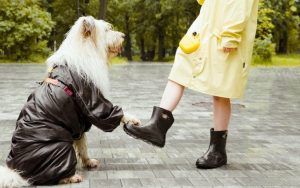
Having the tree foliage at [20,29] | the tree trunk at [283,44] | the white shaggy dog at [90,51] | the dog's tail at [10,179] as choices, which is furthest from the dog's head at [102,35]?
the tree trunk at [283,44]

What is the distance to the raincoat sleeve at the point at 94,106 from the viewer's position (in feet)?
14.4

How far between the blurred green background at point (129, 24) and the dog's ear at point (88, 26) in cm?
2309

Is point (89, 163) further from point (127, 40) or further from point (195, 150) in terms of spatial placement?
point (127, 40)

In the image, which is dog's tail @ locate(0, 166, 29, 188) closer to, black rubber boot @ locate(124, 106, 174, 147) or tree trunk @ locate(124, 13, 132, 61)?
black rubber boot @ locate(124, 106, 174, 147)

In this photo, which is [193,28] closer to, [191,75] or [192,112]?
[191,75]

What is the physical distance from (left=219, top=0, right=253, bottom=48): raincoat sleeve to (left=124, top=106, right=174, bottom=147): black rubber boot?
86 cm

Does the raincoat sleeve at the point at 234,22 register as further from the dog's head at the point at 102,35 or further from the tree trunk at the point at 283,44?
the tree trunk at the point at 283,44

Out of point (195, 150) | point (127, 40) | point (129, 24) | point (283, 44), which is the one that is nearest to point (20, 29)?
point (195, 150)

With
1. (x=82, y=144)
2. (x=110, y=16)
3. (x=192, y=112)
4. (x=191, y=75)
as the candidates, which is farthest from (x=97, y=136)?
(x=110, y=16)

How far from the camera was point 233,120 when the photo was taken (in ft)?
28.4

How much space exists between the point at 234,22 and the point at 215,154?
1.31 metres

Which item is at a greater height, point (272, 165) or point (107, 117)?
point (107, 117)

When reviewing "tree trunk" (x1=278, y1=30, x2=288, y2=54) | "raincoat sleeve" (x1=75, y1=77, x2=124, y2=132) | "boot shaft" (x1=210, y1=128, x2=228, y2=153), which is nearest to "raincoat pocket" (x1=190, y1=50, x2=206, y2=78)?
"boot shaft" (x1=210, y1=128, x2=228, y2=153)

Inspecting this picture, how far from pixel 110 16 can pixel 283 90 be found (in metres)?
40.1
